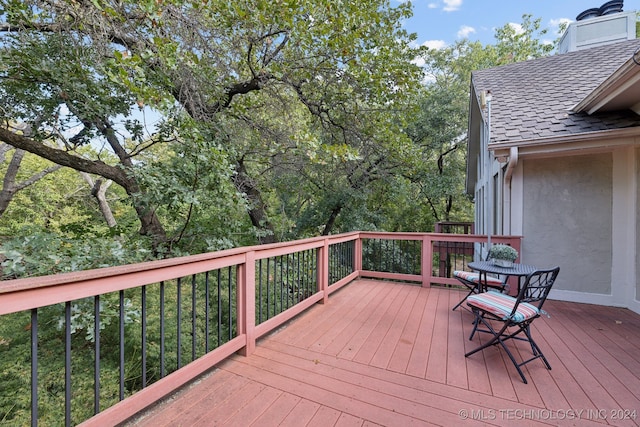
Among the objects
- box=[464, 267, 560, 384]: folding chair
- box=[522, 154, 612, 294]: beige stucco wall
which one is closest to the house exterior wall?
box=[522, 154, 612, 294]: beige stucco wall

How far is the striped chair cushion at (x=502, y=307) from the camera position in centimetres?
234

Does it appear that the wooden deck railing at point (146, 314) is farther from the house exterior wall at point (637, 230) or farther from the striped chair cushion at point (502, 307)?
the striped chair cushion at point (502, 307)

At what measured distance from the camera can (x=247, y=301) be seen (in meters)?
2.50

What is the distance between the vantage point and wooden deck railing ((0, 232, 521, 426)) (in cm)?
140

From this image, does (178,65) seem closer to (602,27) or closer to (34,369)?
(34,369)

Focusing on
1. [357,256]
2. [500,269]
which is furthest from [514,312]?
[357,256]

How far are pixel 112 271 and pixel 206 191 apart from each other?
2.65m

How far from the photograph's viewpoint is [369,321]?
3.24m

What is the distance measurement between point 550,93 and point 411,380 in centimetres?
571

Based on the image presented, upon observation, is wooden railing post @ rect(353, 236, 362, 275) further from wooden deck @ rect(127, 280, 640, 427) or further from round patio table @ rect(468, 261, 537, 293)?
round patio table @ rect(468, 261, 537, 293)

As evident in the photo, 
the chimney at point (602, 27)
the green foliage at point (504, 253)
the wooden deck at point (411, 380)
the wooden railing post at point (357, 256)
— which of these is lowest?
the wooden deck at point (411, 380)

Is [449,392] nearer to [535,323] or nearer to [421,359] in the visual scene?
[421,359]

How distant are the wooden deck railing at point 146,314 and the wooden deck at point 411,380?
0.20 metres

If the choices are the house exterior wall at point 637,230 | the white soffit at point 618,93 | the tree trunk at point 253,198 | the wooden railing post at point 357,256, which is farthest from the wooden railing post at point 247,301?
the house exterior wall at point 637,230
